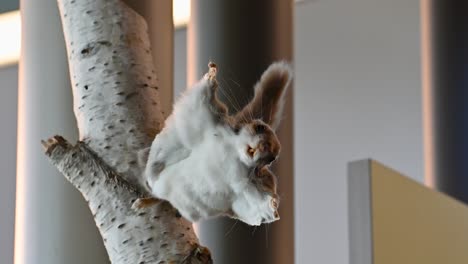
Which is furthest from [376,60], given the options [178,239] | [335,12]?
[178,239]

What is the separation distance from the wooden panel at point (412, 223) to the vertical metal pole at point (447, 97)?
0.44 metres

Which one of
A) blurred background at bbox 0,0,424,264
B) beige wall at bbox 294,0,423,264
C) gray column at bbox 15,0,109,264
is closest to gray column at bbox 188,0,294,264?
gray column at bbox 15,0,109,264

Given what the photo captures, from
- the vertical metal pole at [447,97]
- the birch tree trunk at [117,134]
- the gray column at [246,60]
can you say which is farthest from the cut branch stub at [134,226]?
the vertical metal pole at [447,97]

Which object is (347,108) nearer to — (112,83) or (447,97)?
(447,97)

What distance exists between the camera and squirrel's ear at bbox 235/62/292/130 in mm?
378

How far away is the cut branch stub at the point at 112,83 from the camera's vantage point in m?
0.42

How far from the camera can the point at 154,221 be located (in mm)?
395

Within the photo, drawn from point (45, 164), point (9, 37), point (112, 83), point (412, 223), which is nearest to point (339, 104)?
point (9, 37)

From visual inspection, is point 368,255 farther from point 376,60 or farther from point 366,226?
point 376,60

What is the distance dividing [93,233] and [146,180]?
0.33 m

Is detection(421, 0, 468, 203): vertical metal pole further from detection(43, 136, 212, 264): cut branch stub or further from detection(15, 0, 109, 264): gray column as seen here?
detection(43, 136, 212, 264): cut branch stub

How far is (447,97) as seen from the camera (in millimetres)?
1616

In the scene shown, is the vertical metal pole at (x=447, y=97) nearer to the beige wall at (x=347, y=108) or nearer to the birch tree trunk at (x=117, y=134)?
the beige wall at (x=347, y=108)

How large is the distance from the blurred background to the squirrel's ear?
58.3 inches
